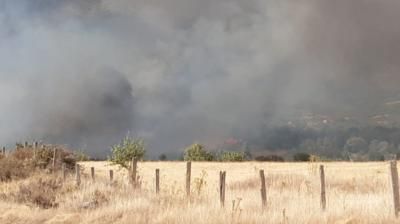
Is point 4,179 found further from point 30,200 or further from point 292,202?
point 292,202

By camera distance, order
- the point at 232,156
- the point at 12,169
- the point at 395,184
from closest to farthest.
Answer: the point at 395,184, the point at 12,169, the point at 232,156

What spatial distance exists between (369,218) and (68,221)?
30.0ft

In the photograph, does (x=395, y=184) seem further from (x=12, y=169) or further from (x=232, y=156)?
(x=232, y=156)

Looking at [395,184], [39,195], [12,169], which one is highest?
[12,169]

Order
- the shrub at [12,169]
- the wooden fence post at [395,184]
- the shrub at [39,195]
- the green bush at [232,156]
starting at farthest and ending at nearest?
the green bush at [232,156] → the shrub at [12,169] → the shrub at [39,195] → the wooden fence post at [395,184]

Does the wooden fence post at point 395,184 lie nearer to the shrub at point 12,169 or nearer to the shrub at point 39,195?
the shrub at point 39,195

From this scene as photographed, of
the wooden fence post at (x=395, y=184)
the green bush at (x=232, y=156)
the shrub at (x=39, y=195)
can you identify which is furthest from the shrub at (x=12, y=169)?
the green bush at (x=232, y=156)

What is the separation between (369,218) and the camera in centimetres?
1756

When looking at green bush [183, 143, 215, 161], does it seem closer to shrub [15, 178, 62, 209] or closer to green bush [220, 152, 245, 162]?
green bush [220, 152, 245, 162]

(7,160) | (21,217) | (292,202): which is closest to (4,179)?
(7,160)

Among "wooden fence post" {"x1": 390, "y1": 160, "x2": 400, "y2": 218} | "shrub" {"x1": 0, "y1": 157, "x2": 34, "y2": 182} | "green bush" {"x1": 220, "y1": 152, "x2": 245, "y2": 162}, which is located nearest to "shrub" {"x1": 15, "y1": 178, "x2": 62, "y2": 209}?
"wooden fence post" {"x1": 390, "y1": 160, "x2": 400, "y2": 218}

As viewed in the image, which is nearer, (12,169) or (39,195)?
(39,195)

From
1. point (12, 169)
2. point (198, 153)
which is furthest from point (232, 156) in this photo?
point (12, 169)

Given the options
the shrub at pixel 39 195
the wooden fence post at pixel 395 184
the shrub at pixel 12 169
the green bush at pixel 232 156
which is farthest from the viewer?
the green bush at pixel 232 156
